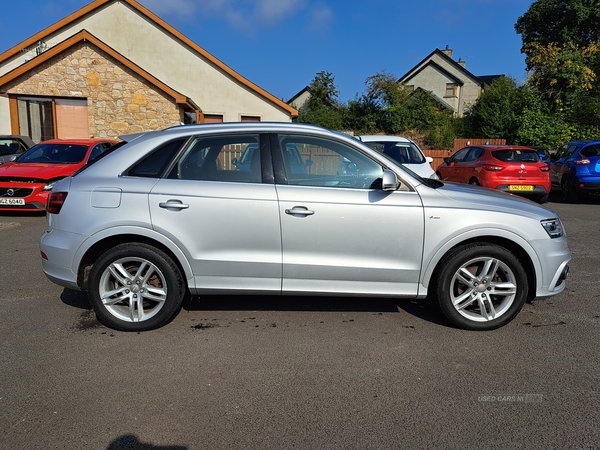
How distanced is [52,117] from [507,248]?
1796 cm

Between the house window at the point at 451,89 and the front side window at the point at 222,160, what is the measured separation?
45586 millimetres

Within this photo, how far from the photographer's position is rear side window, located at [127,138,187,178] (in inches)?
163

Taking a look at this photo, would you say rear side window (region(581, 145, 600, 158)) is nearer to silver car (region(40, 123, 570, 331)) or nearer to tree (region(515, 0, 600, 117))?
silver car (region(40, 123, 570, 331))

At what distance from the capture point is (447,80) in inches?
1799

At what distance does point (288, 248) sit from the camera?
13.2ft

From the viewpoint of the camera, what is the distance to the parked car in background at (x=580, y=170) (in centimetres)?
1217

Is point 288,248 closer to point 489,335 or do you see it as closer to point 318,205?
point 318,205

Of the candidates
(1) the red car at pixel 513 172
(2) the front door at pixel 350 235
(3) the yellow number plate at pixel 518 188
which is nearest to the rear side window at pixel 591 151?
(1) the red car at pixel 513 172

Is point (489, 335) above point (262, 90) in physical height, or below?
below

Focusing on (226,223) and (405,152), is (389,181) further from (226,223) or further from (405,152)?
(405,152)

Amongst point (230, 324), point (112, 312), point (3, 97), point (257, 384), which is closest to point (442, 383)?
point (257, 384)

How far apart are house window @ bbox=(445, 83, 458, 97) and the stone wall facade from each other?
3496 centimetres

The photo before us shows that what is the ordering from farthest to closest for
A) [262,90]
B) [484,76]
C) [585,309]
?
[484,76], [262,90], [585,309]

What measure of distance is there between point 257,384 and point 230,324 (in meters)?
1.12
